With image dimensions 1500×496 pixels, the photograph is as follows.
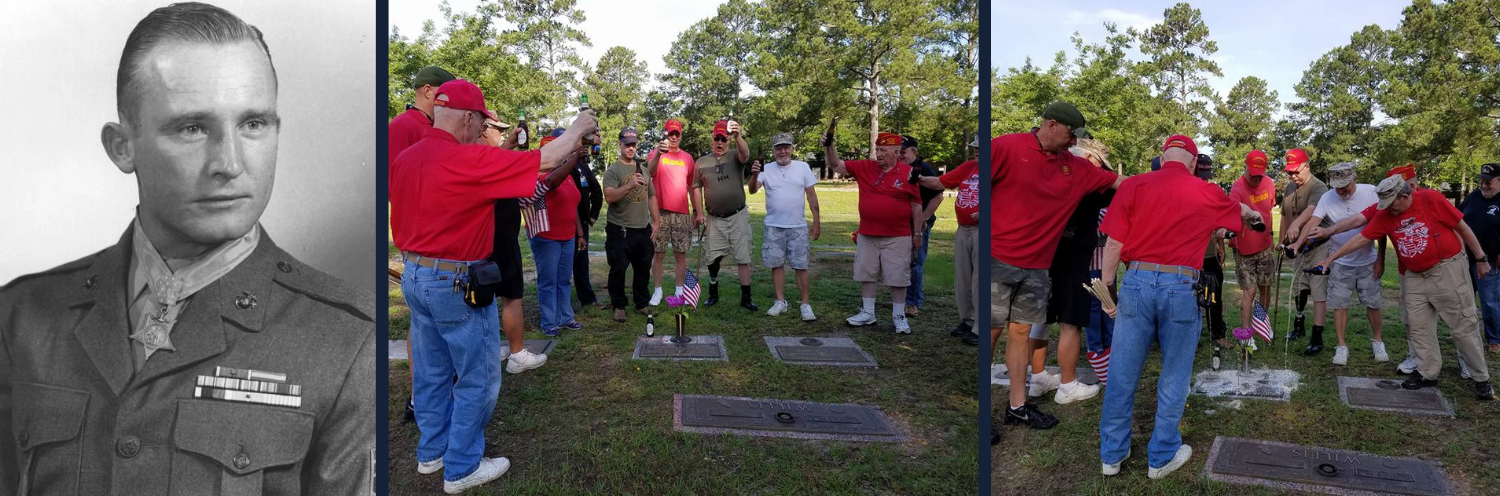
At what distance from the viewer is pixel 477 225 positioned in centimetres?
244

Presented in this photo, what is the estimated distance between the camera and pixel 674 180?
548 centimetres

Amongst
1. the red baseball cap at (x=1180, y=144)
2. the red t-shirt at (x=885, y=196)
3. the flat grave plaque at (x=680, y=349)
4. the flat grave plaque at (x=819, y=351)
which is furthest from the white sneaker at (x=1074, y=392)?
the flat grave plaque at (x=680, y=349)

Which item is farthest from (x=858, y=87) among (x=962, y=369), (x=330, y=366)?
(x=330, y=366)

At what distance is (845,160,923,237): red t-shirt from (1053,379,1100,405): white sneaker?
5.35 ft

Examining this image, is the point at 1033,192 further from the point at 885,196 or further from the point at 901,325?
the point at 901,325

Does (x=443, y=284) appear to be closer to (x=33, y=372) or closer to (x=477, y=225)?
(x=477, y=225)

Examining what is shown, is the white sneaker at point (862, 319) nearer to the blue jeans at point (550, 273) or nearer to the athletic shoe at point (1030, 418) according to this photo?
the athletic shoe at point (1030, 418)

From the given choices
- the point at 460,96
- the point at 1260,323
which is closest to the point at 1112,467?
the point at 1260,323

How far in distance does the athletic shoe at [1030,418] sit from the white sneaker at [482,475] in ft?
7.65

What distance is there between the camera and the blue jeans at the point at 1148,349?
9.05ft

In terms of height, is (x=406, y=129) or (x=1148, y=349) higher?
(x=406, y=129)

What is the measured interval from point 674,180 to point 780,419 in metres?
2.62

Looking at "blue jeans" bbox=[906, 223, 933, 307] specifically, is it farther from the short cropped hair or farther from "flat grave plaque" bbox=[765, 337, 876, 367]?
the short cropped hair

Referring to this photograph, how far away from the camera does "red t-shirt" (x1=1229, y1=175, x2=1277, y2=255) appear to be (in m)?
4.92
